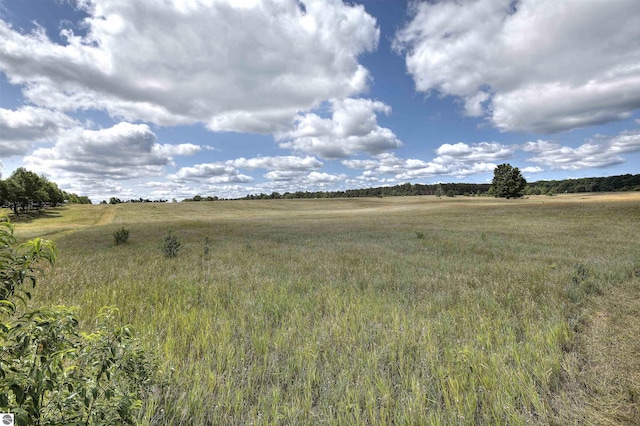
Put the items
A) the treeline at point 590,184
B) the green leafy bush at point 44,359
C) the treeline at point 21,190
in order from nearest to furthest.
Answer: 1. the green leafy bush at point 44,359
2. the treeline at point 21,190
3. the treeline at point 590,184

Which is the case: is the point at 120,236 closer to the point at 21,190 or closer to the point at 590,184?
the point at 21,190

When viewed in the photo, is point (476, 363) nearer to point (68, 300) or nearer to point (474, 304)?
point (474, 304)

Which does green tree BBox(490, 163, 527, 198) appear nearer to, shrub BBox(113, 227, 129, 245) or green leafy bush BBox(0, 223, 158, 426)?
shrub BBox(113, 227, 129, 245)

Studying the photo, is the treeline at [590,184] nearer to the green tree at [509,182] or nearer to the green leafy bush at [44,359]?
the green tree at [509,182]

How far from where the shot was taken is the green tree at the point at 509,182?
87.4m

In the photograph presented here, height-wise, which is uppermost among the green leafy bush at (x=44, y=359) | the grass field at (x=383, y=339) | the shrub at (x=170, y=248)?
the green leafy bush at (x=44, y=359)

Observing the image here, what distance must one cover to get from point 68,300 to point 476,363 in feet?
30.2

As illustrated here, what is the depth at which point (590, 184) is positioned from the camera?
142m

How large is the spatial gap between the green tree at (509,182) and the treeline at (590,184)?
34.8m

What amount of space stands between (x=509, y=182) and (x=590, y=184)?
3848 inches

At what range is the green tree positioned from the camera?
87.4m

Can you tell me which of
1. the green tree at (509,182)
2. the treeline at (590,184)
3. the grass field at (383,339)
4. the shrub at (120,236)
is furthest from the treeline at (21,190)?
the treeline at (590,184)

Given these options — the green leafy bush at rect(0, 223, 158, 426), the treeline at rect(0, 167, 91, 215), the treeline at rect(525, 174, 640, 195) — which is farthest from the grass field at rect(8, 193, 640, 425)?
the treeline at rect(525, 174, 640, 195)

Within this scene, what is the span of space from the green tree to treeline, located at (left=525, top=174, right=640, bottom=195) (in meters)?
34.8
